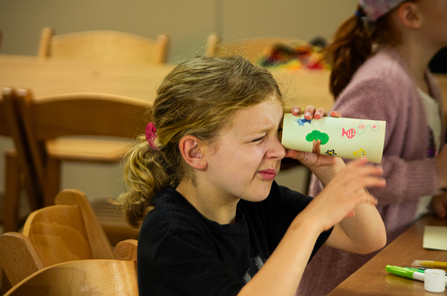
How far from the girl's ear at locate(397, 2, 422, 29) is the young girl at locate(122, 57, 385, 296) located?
0.48 meters

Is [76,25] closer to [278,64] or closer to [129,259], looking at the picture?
[278,64]

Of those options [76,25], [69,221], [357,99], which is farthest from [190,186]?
[76,25]

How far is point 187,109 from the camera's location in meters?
0.81

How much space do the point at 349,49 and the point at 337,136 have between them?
60cm

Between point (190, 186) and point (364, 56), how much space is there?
70 cm

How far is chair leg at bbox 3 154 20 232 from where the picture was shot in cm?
164

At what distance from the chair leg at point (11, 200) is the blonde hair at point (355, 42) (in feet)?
3.75

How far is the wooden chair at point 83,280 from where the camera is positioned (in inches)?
25.5

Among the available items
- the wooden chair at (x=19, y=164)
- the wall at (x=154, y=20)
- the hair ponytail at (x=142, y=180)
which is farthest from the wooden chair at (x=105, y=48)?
the hair ponytail at (x=142, y=180)

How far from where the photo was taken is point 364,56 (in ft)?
4.29

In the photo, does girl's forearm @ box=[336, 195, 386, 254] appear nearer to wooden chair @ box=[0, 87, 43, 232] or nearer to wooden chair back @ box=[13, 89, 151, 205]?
wooden chair back @ box=[13, 89, 151, 205]

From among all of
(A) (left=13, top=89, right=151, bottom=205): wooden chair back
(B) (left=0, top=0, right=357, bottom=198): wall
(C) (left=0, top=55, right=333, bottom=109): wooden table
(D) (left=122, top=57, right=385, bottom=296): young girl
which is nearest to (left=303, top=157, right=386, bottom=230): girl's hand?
(D) (left=122, top=57, right=385, bottom=296): young girl

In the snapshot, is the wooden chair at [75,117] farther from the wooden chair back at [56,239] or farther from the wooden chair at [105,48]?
the wooden chair at [105,48]

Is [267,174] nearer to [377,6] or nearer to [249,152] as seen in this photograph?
[249,152]
